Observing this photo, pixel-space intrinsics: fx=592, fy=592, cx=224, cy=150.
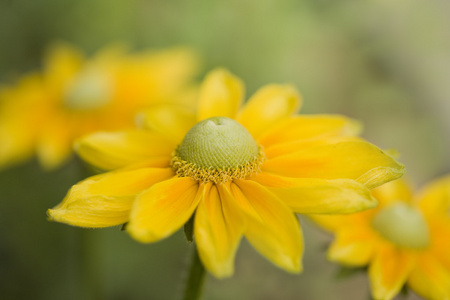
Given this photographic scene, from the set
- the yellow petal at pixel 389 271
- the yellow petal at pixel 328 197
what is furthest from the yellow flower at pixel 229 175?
the yellow petal at pixel 389 271

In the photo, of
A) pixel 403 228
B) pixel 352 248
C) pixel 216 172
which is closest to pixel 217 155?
pixel 216 172

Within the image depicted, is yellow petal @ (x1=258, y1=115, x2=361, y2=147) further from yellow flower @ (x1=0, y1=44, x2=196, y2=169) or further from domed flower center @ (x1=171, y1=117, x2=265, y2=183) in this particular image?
yellow flower @ (x1=0, y1=44, x2=196, y2=169)

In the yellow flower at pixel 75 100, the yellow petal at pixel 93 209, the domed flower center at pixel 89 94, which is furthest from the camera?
the domed flower center at pixel 89 94

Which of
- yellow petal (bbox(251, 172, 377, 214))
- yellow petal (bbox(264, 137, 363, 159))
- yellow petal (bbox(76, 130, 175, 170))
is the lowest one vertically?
yellow petal (bbox(76, 130, 175, 170))

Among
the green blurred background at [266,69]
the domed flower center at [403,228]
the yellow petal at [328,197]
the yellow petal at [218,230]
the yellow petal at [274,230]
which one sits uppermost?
the yellow petal at [328,197]

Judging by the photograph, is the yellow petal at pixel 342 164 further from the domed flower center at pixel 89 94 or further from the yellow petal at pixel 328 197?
the domed flower center at pixel 89 94

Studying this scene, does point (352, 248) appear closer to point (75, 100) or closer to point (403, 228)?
point (403, 228)

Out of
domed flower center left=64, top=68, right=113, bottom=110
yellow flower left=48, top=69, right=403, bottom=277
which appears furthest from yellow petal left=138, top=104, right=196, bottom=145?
domed flower center left=64, top=68, right=113, bottom=110
